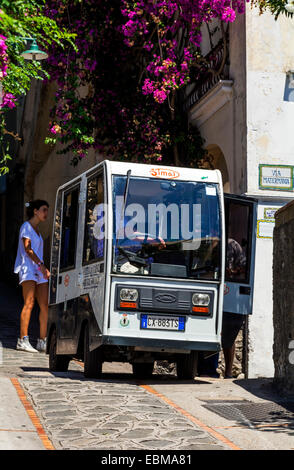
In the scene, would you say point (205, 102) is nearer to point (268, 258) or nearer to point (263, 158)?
point (263, 158)

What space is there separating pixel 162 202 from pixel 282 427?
368 centimetres

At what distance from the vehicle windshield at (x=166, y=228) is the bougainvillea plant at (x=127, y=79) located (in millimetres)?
5471

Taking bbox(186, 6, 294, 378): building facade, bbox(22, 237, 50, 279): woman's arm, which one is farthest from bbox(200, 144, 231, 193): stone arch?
bbox(22, 237, 50, 279): woman's arm

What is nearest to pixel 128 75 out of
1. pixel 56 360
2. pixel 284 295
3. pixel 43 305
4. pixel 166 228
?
pixel 43 305

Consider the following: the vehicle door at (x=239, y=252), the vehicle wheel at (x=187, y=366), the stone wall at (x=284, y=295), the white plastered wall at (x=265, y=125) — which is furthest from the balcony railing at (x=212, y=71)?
the vehicle wheel at (x=187, y=366)

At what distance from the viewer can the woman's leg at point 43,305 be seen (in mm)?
14089

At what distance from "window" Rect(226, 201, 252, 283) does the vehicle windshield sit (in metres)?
1.28

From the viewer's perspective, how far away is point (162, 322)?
10930mm

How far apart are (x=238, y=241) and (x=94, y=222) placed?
2271mm

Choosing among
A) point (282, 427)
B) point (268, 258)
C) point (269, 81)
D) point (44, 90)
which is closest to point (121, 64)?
point (269, 81)

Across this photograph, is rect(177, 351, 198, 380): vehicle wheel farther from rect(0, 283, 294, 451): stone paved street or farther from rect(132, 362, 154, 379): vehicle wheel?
rect(132, 362, 154, 379): vehicle wheel

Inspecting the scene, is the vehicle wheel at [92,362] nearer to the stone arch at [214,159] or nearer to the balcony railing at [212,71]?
the balcony railing at [212,71]

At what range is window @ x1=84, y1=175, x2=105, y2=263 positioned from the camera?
1102 centimetres
